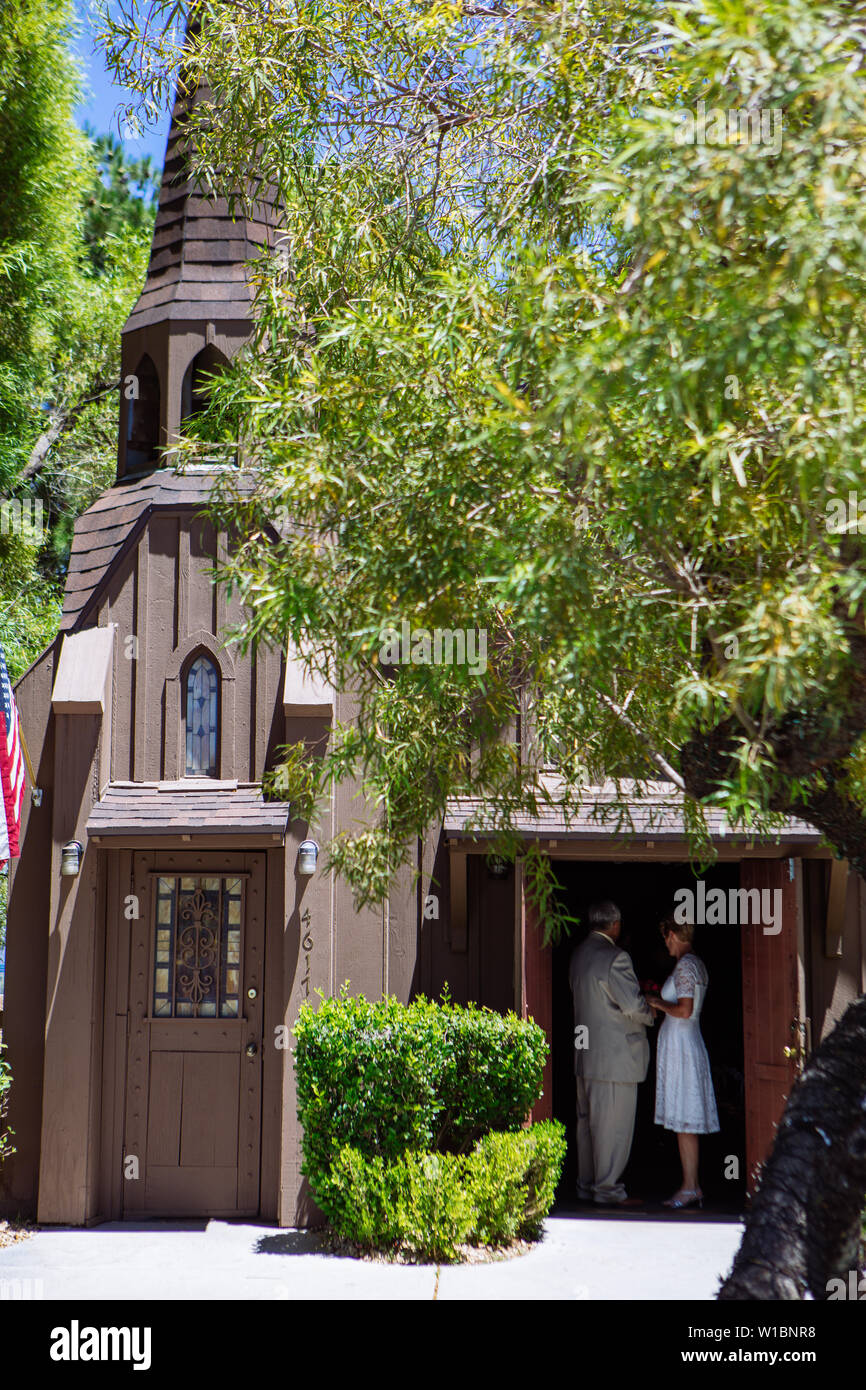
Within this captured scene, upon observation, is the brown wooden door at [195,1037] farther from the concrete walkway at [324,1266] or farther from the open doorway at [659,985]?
the open doorway at [659,985]

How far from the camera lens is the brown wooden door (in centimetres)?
932

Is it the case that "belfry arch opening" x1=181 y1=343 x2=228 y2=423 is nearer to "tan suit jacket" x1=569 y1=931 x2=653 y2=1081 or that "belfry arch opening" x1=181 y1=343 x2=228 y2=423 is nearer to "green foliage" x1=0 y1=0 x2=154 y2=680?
"green foliage" x1=0 y1=0 x2=154 y2=680

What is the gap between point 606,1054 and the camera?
977cm

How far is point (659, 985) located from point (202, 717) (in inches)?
212

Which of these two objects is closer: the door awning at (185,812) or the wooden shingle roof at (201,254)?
the door awning at (185,812)

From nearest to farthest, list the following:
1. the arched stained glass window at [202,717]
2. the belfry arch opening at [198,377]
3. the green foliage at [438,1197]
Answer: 1. the green foliage at [438,1197]
2. the arched stained glass window at [202,717]
3. the belfry arch opening at [198,377]

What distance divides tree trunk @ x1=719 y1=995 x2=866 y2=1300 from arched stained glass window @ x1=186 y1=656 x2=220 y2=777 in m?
6.02

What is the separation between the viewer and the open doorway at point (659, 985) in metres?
12.1

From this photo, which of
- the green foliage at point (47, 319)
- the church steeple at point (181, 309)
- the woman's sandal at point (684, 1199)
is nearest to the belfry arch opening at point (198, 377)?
the church steeple at point (181, 309)

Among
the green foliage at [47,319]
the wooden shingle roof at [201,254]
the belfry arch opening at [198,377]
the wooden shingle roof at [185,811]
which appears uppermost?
the green foliage at [47,319]

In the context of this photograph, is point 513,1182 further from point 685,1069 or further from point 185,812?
point 185,812

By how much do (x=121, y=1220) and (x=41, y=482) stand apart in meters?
14.3

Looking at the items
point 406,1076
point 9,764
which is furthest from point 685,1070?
point 9,764
